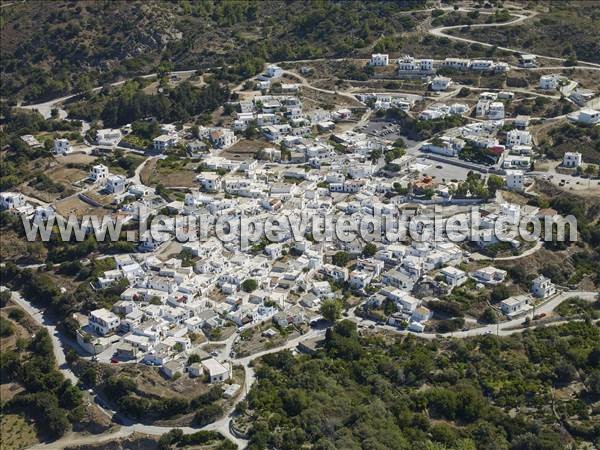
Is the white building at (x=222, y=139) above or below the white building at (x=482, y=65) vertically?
below

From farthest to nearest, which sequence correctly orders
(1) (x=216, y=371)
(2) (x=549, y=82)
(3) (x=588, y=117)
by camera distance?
(2) (x=549, y=82)
(3) (x=588, y=117)
(1) (x=216, y=371)

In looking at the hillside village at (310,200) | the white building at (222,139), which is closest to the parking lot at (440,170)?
the hillside village at (310,200)

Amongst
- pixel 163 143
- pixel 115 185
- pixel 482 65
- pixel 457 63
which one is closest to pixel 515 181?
pixel 482 65

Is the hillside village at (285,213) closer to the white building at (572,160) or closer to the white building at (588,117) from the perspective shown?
the white building at (572,160)

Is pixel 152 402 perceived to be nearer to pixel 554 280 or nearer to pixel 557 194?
pixel 554 280

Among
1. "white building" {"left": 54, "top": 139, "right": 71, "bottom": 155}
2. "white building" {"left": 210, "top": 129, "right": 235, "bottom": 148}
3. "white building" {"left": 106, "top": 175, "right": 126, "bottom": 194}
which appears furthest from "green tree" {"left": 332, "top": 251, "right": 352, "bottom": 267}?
"white building" {"left": 54, "top": 139, "right": 71, "bottom": 155}

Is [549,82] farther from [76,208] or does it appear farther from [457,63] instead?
[76,208]

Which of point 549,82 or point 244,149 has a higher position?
point 549,82
